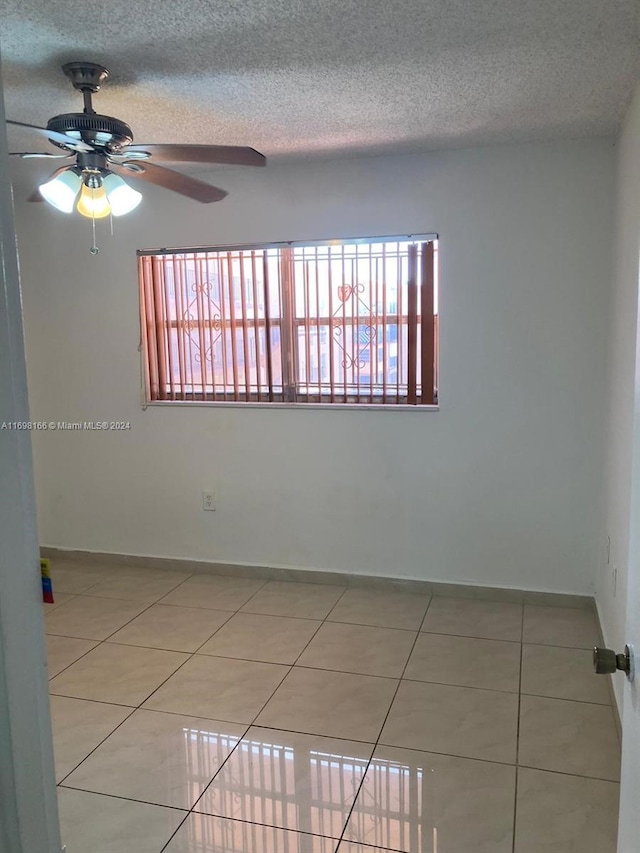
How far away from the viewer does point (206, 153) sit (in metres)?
2.18

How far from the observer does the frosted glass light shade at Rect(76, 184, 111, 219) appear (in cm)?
238

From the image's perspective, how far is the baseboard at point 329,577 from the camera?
3.47 m

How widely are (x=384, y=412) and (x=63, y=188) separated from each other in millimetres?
1966

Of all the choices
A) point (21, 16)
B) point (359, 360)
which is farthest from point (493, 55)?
point (359, 360)

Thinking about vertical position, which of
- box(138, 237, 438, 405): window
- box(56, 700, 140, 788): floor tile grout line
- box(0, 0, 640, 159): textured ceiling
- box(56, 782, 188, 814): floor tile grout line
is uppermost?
box(0, 0, 640, 159): textured ceiling

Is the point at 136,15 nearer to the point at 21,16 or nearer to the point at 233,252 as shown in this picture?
the point at 21,16

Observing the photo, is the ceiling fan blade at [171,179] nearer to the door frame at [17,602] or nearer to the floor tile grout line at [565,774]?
the door frame at [17,602]

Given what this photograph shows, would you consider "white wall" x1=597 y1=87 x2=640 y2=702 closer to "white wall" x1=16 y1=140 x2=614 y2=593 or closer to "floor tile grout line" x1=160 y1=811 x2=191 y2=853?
"white wall" x1=16 y1=140 x2=614 y2=593

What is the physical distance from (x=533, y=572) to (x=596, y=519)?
16.9 inches

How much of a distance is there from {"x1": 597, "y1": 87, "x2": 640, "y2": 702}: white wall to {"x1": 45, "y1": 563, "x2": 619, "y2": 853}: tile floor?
33cm

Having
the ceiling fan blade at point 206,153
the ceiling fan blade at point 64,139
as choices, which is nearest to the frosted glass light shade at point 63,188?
the ceiling fan blade at point 64,139

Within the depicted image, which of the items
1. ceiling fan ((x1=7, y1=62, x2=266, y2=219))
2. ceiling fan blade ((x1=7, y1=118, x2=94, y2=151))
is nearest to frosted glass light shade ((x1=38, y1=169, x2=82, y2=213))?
ceiling fan ((x1=7, y1=62, x2=266, y2=219))

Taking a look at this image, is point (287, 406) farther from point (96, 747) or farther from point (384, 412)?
point (96, 747)

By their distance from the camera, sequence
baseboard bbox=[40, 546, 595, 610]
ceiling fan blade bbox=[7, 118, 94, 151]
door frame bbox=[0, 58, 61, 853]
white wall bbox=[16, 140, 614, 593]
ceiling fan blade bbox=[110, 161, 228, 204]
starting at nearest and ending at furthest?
door frame bbox=[0, 58, 61, 853] < ceiling fan blade bbox=[7, 118, 94, 151] < ceiling fan blade bbox=[110, 161, 228, 204] < white wall bbox=[16, 140, 614, 593] < baseboard bbox=[40, 546, 595, 610]
